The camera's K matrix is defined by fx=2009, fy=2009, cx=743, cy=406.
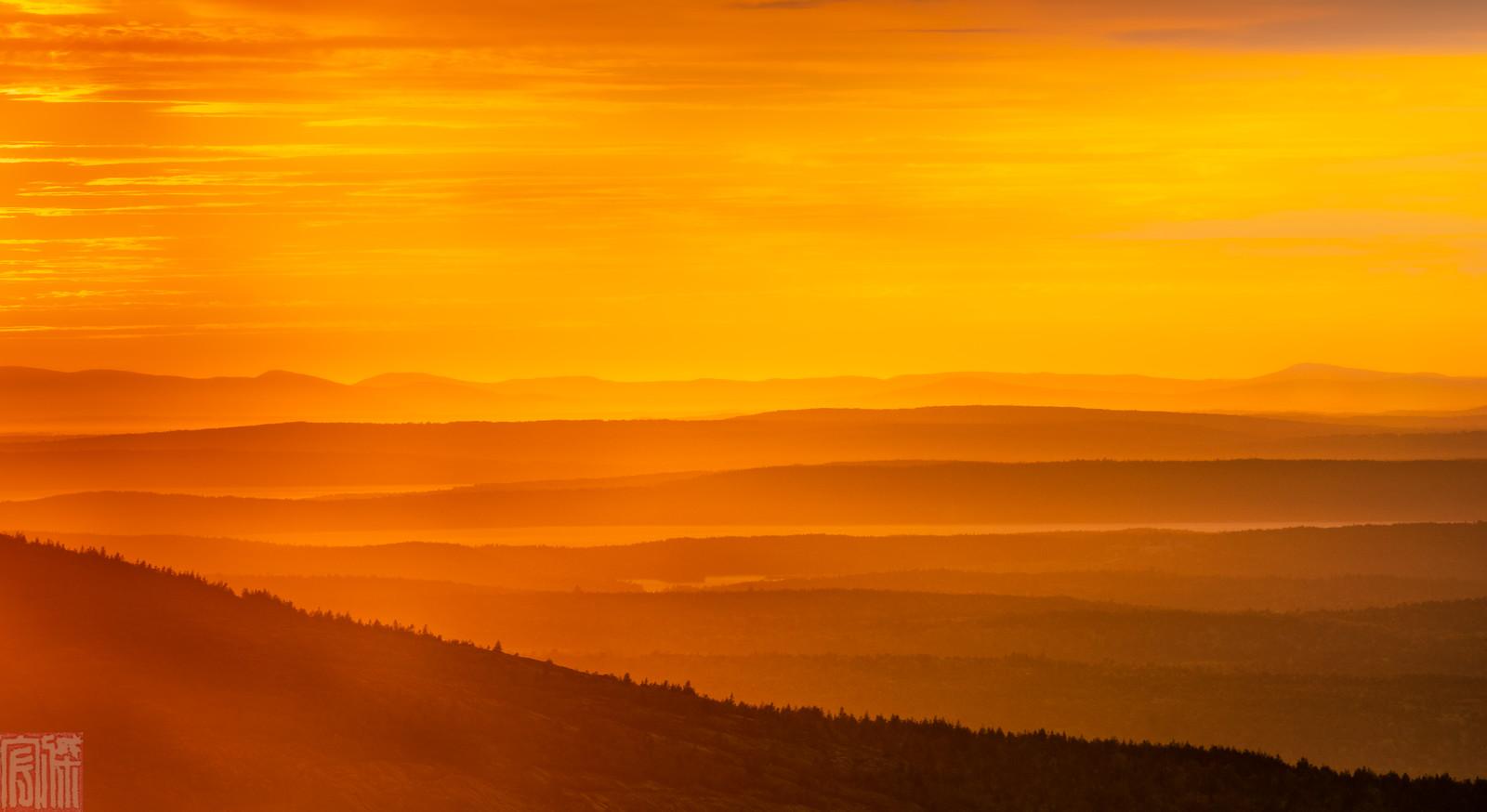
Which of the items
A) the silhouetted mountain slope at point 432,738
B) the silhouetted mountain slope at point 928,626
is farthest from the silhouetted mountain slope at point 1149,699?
the silhouetted mountain slope at point 432,738

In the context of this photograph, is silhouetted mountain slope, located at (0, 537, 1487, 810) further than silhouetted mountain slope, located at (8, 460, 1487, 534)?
No

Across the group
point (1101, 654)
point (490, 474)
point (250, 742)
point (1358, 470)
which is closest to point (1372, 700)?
point (1101, 654)

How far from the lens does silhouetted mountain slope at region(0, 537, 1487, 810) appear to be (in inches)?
768

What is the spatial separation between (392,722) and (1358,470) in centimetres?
13504

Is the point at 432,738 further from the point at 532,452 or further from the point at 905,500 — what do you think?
the point at 532,452

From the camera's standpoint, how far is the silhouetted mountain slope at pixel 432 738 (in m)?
19.5

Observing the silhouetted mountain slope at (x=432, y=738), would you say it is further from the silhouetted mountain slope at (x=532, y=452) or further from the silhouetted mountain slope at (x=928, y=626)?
the silhouetted mountain slope at (x=532, y=452)

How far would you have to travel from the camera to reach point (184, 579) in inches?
1080

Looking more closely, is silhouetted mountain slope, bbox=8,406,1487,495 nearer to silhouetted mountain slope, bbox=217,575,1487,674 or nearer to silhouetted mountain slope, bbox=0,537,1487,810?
silhouetted mountain slope, bbox=217,575,1487,674

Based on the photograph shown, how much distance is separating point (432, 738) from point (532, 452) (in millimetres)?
157555

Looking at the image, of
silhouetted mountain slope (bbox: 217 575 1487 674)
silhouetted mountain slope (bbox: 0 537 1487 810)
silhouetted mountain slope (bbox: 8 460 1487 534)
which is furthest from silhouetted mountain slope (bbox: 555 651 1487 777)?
silhouetted mountain slope (bbox: 8 460 1487 534)

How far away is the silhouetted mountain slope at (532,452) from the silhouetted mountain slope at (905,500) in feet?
43.5

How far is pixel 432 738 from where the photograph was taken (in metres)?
21.6

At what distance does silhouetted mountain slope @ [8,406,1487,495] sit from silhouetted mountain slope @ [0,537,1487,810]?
114 meters
